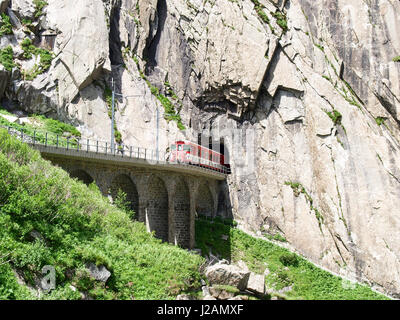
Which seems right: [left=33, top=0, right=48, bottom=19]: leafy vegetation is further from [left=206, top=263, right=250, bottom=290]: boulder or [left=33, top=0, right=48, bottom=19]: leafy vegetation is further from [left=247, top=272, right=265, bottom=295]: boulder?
[left=247, top=272, right=265, bottom=295]: boulder

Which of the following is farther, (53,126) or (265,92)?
(265,92)

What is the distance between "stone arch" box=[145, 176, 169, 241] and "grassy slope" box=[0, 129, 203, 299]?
1410cm

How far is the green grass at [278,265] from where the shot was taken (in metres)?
37.0

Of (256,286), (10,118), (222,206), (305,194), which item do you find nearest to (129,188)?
(10,118)

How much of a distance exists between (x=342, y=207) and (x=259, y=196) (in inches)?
383

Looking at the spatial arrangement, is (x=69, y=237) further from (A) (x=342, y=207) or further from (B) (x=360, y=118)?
(B) (x=360, y=118)

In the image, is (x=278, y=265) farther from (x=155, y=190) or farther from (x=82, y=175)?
(x=82, y=175)

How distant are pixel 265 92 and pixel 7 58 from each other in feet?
91.0

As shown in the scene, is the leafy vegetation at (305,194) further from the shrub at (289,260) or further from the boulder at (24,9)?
the boulder at (24,9)

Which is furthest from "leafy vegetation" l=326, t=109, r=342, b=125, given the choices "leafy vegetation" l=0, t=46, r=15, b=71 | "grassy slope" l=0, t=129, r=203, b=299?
"leafy vegetation" l=0, t=46, r=15, b=71

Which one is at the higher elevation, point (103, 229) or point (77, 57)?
point (77, 57)

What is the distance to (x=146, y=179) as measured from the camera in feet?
111
